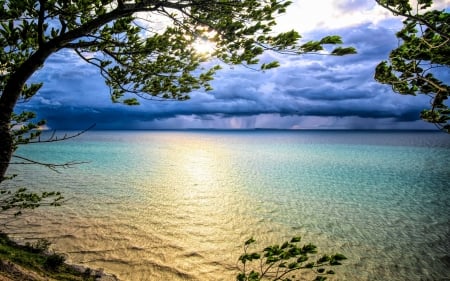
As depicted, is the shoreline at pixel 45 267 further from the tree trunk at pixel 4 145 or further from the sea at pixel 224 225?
the tree trunk at pixel 4 145

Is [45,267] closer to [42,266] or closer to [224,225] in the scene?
[42,266]

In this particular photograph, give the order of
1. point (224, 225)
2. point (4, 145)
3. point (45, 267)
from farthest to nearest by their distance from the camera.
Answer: point (224, 225) < point (45, 267) < point (4, 145)

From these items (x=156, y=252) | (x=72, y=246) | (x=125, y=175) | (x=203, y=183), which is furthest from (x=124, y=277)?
(x=125, y=175)

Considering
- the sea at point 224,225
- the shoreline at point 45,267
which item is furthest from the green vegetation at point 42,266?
the sea at point 224,225

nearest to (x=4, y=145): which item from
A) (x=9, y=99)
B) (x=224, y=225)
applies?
(x=9, y=99)

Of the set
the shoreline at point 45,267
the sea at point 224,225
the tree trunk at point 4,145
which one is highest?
the tree trunk at point 4,145

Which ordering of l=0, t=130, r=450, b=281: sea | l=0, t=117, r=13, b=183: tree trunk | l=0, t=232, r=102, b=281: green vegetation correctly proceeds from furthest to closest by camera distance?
1. l=0, t=130, r=450, b=281: sea
2. l=0, t=232, r=102, b=281: green vegetation
3. l=0, t=117, r=13, b=183: tree trunk

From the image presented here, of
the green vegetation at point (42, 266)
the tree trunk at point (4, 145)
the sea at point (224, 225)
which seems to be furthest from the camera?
the sea at point (224, 225)

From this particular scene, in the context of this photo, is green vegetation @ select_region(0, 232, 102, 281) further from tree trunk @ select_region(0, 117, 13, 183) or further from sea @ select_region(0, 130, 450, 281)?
tree trunk @ select_region(0, 117, 13, 183)

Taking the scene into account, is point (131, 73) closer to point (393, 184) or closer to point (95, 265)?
point (95, 265)

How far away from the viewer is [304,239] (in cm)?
1658

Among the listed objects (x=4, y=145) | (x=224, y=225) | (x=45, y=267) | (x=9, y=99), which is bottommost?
(x=224, y=225)

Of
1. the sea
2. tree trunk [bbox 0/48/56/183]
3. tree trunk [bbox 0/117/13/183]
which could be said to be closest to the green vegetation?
the sea

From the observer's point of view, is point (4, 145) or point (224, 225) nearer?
point (4, 145)
